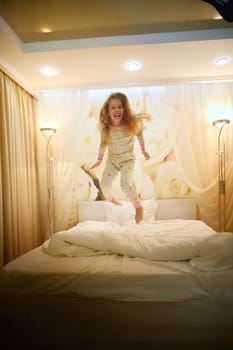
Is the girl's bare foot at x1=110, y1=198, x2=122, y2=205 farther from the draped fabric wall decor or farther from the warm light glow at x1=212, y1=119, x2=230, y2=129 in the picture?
the warm light glow at x1=212, y1=119, x2=230, y2=129

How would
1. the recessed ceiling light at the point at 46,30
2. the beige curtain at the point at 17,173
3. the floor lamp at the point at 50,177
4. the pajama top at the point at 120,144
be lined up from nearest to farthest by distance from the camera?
1. the recessed ceiling light at the point at 46,30
2. the beige curtain at the point at 17,173
3. the pajama top at the point at 120,144
4. the floor lamp at the point at 50,177

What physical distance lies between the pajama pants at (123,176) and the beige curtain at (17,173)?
3.16ft

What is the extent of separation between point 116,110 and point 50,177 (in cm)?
117

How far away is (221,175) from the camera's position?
2.65 metres

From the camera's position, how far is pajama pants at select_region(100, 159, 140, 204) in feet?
8.58

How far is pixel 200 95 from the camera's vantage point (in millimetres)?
2699

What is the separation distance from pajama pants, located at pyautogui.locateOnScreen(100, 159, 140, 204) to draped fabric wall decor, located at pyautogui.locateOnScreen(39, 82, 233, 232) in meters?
0.08

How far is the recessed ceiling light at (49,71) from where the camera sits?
2479 millimetres

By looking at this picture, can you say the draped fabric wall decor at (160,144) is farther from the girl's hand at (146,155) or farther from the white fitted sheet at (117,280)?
the white fitted sheet at (117,280)

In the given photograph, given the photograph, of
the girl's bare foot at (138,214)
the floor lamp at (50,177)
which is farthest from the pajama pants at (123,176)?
the floor lamp at (50,177)

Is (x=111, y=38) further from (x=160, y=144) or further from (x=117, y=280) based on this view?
(x=117, y=280)

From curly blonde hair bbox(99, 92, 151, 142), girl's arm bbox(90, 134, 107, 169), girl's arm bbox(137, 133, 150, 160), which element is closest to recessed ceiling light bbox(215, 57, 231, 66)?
curly blonde hair bbox(99, 92, 151, 142)

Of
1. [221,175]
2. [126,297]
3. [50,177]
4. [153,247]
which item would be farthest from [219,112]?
[126,297]

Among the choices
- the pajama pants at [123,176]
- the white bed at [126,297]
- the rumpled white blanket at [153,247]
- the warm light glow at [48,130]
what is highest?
the warm light glow at [48,130]
